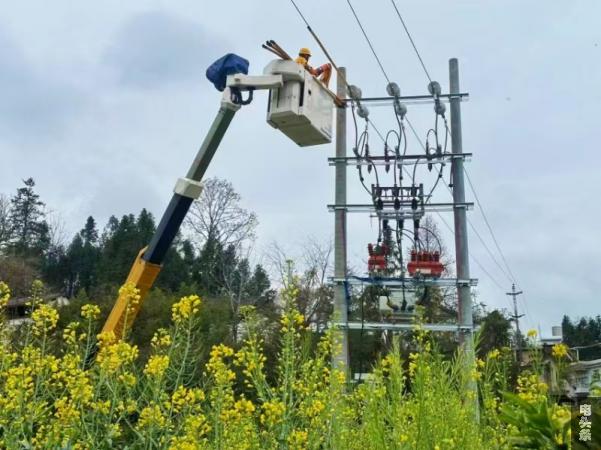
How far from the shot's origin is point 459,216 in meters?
10.1

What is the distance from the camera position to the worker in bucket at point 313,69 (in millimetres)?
7020

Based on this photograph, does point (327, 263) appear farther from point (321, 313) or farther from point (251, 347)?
point (251, 347)

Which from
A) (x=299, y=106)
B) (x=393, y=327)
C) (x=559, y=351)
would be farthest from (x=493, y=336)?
(x=559, y=351)

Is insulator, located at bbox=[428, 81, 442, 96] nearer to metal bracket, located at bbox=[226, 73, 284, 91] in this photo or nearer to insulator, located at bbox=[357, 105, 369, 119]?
insulator, located at bbox=[357, 105, 369, 119]

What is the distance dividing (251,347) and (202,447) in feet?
1.58

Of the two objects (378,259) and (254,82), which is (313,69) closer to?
(254,82)

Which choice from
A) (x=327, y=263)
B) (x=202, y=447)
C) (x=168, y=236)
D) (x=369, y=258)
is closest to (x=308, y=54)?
(x=168, y=236)

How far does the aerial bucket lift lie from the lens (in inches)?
254

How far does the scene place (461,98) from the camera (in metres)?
10.8

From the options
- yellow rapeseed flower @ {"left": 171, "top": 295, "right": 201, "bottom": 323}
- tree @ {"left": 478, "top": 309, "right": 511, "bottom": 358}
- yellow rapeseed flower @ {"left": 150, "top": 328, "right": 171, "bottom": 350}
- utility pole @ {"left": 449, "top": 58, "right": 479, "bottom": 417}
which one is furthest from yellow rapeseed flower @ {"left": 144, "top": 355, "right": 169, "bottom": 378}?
utility pole @ {"left": 449, "top": 58, "right": 479, "bottom": 417}

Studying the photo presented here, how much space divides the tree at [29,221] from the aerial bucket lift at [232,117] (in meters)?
32.7

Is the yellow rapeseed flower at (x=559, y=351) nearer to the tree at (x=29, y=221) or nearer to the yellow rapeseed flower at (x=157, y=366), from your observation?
the yellow rapeseed flower at (x=157, y=366)

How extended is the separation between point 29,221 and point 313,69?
40399 mm

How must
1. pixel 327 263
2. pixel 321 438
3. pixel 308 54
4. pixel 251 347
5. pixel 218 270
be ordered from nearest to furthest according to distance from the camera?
1. pixel 321 438
2. pixel 251 347
3. pixel 308 54
4. pixel 327 263
5. pixel 218 270
